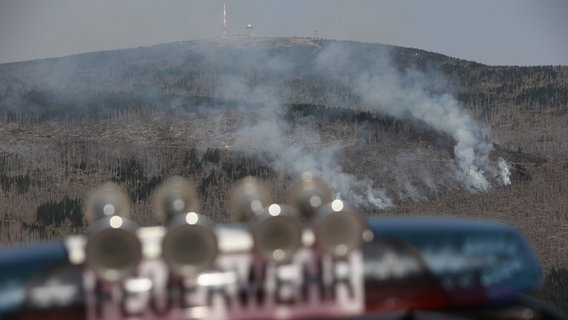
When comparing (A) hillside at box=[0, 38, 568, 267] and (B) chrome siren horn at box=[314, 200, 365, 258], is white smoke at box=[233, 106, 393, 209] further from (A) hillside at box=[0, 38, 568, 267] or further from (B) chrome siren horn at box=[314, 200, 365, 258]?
(B) chrome siren horn at box=[314, 200, 365, 258]

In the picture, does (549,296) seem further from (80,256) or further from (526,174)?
(526,174)

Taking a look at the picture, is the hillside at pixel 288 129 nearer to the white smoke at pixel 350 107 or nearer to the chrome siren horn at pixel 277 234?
the white smoke at pixel 350 107

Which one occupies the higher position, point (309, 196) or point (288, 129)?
point (288, 129)

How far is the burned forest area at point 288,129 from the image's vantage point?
61688 millimetres

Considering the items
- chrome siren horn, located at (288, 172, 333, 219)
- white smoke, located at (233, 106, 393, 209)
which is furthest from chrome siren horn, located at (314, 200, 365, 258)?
white smoke, located at (233, 106, 393, 209)

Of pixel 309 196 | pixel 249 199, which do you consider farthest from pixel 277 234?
pixel 249 199

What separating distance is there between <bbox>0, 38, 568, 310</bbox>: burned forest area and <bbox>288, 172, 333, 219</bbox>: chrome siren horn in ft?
153

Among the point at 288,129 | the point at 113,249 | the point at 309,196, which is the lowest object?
the point at 113,249

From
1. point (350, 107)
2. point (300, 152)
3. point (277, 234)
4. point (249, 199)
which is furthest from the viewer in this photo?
point (350, 107)

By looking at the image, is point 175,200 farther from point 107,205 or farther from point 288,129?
point 288,129

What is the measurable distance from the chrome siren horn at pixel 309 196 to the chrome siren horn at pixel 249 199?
173mm

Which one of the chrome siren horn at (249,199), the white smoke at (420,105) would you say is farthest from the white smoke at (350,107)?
the chrome siren horn at (249,199)

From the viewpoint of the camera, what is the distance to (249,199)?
14.3 ft

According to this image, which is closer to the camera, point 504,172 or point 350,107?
point 504,172
